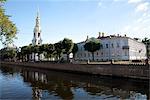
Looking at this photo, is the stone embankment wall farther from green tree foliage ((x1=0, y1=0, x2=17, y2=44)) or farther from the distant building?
the distant building

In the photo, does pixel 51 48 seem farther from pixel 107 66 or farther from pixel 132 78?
pixel 132 78

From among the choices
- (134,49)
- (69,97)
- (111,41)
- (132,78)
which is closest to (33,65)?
(111,41)

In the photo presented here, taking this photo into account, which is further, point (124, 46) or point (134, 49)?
point (134, 49)

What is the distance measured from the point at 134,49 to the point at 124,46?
1485 centimetres

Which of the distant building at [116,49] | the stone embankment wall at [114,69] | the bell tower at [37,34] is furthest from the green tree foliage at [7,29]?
the bell tower at [37,34]

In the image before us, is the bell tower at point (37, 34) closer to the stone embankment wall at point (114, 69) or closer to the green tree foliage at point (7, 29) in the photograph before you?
the stone embankment wall at point (114, 69)

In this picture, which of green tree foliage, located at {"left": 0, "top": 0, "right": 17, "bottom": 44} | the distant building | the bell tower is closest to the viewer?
green tree foliage, located at {"left": 0, "top": 0, "right": 17, "bottom": 44}

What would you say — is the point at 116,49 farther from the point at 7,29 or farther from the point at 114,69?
the point at 7,29

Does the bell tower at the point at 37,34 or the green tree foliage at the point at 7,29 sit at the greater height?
the bell tower at the point at 37,34

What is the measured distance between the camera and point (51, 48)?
10675 cm

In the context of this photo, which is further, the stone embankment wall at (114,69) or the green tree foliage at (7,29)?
the stone embankment wall at (114,69)

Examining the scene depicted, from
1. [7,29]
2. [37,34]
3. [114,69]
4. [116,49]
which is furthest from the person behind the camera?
[37,34]

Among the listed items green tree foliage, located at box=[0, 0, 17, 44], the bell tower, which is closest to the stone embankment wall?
green tree foliage, located at box=[0, 0, 17, 44]

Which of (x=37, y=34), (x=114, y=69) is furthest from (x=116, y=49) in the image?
(x=37, y=34)
